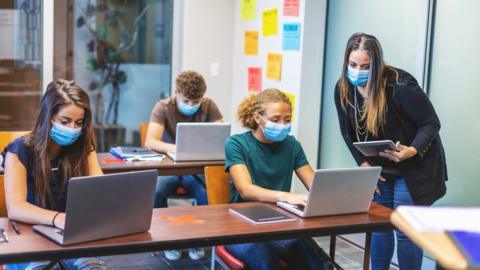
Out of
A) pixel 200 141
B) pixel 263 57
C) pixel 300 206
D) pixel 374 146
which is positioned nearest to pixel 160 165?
pixel 200 141

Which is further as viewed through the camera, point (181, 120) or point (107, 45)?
point (107, 45)

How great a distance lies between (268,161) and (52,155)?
2.98 ft

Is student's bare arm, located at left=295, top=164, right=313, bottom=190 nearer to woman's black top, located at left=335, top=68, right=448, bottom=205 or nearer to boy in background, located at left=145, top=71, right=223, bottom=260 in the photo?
woman's black top, located at left=335, top=68, right=448, bottom=205

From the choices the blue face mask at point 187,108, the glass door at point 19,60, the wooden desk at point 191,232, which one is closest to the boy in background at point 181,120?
the blue face mask at point 187,108

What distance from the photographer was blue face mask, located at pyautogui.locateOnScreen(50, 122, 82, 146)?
7.39 ft

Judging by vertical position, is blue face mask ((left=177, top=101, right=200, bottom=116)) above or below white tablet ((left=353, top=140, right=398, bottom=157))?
above

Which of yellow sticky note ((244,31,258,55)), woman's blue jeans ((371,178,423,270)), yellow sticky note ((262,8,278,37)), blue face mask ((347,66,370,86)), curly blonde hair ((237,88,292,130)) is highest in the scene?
yellow sticky note ((262,8,278,37))

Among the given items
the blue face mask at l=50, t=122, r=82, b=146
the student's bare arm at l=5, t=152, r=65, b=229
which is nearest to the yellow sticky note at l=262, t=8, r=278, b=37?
the blue face mask at l=50, t=122, r=82, b=146


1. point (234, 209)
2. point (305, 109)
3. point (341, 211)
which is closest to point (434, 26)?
point (305, 109)

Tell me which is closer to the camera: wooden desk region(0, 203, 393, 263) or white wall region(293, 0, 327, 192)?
wooden desk region(0, 203, 393, 263)

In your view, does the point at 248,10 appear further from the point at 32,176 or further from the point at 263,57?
the point at 32,176

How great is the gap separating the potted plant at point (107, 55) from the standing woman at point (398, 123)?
9.03ft

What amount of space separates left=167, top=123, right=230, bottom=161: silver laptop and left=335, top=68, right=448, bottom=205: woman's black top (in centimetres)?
79

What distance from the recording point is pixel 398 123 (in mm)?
2801
